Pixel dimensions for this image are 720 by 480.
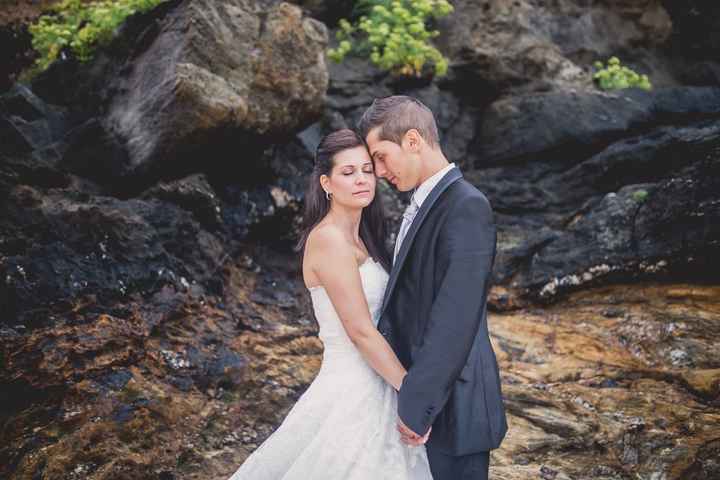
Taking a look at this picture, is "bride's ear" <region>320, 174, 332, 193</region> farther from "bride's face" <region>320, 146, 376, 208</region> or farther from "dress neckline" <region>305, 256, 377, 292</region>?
"dress neckline" <region>305, 256, 377, 292</region>

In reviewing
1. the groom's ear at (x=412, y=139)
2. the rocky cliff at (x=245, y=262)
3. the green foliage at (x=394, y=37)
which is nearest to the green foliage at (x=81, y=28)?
the rocky cliff at (x=245, y=262)

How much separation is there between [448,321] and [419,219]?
0.55 m

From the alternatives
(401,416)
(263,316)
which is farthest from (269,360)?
(401,416)

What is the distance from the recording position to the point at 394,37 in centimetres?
818

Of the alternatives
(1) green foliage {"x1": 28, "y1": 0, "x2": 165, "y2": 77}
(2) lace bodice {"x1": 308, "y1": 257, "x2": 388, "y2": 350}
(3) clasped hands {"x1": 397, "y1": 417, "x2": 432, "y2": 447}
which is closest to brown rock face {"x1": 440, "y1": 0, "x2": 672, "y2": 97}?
(1) green foliage {"x1": 28, "y1": 0, "x2": 165, "y2": 77}

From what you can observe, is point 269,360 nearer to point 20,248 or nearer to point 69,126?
point 20,248

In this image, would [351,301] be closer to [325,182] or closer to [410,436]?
[410,436]

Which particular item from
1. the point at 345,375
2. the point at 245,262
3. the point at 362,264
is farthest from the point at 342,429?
the point at 245,262

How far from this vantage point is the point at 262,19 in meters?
6.04

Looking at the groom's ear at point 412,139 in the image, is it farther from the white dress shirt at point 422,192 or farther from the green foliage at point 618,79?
the green foliage at point 618,79

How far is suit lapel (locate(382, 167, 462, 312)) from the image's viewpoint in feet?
9.74

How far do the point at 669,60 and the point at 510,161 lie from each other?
4.01 meters

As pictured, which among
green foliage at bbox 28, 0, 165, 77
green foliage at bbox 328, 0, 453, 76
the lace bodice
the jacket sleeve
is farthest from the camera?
green foliage at bbox 328, 0, 453, 76

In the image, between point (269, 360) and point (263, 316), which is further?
point (263, 316)
